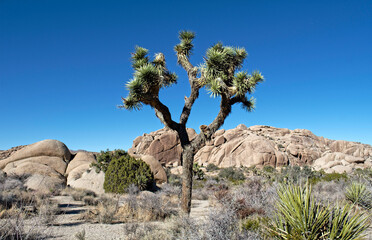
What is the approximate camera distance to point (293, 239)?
4.12 metres

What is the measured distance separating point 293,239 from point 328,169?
33.2 metres

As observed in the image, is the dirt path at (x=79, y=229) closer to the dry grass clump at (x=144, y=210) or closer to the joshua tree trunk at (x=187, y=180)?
the dry grass clump at (x=144, y=210)

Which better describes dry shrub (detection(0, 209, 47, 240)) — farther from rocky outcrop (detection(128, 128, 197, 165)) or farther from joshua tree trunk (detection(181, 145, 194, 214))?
rocky outcrop (detection(128, 128, 197, 165))

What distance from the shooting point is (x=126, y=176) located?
542 inches

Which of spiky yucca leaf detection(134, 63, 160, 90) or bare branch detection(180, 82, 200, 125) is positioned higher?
spiky yucca leaf detection(134, 63, 160, 90)

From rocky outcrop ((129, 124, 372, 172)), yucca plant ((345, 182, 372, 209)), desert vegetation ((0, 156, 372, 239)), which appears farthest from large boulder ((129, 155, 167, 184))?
rocky outcrop ((129, 124, 372, 172))

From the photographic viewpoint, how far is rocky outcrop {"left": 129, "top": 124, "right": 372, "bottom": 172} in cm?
3972

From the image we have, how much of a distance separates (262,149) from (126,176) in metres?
31.3

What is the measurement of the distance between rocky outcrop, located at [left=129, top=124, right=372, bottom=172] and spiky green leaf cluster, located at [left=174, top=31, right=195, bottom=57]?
1252 inches

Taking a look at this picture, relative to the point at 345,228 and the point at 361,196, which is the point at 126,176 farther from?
the point at 345,228

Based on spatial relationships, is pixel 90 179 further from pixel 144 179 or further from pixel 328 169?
pixel 328 169

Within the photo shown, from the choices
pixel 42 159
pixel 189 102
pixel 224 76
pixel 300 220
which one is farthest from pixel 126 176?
pixel 42 159

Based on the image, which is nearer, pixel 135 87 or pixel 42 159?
pixel 135 87

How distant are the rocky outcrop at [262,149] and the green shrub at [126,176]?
93.9 ft
